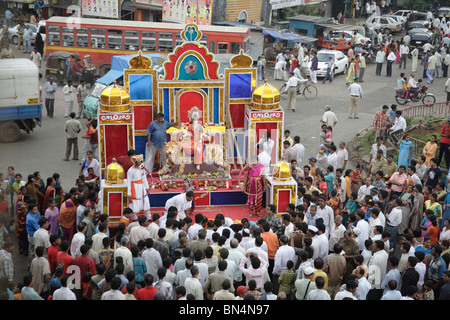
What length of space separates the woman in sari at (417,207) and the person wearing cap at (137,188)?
17.4 ft

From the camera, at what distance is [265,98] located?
1506 centimetres

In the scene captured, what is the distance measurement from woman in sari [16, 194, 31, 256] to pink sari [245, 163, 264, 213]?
4466mm

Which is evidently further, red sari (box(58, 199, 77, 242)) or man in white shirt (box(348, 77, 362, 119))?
man in white shirt (box(348, 77, 362, 119))

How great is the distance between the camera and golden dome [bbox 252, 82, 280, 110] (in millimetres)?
15055

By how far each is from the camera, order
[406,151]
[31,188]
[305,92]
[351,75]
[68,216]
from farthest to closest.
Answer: [351,75] → [305,92] → [406,151] → [31,188] → [68,216]

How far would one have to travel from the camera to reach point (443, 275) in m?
9.66

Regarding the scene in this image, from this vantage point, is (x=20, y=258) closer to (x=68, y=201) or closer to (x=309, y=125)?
(x=68, y=201)

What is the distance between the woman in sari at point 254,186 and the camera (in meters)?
13.6

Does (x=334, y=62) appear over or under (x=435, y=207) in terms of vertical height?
over

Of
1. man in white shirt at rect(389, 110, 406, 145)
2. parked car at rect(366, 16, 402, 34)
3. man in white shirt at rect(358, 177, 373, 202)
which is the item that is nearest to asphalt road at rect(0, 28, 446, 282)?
man in white shirt at rect(389, 110, 406, 145)

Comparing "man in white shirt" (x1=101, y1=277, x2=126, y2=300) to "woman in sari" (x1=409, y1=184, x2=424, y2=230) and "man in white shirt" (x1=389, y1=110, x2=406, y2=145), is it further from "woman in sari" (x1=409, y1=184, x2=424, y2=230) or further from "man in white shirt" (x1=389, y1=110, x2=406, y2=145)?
"man in white shirt" (x1=389, y1=110, x2=406, y2=145)

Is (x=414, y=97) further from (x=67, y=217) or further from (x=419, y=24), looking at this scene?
(x=67, y=217)

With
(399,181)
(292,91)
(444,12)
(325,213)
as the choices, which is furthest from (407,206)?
(444,12)

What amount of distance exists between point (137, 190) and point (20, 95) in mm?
7561
